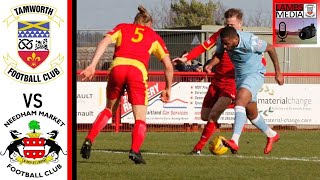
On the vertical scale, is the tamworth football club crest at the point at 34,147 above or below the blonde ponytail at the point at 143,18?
below

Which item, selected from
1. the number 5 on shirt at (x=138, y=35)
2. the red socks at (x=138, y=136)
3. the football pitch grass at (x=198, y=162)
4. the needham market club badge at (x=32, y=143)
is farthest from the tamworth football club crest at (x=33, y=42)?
the number 5 on shirt at (x=138, y=35)

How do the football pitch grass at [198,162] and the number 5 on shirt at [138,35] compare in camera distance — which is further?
the number 5 on shirt at [138,35]

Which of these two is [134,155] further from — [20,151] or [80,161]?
[20,151]

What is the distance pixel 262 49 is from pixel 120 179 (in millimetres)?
3977

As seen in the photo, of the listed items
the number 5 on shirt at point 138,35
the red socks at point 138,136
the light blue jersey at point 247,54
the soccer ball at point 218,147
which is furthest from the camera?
the soccer ball at point 218,147

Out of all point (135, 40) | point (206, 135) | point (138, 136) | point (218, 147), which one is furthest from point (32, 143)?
point (206, 135)

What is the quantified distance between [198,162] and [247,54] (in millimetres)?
1766

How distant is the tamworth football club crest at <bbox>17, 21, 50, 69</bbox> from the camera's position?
432 centimetres

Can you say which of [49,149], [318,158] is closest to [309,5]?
[318,158]

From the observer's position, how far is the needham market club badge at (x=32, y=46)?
14.2 feet

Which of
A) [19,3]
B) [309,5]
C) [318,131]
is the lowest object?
[318,131]

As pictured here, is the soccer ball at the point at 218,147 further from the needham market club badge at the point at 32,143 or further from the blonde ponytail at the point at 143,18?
the needham market club badge at the point at 32,143

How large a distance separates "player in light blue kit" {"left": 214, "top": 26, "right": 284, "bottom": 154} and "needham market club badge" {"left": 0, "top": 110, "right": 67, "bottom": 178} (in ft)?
26.4

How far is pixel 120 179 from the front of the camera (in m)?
9.28
